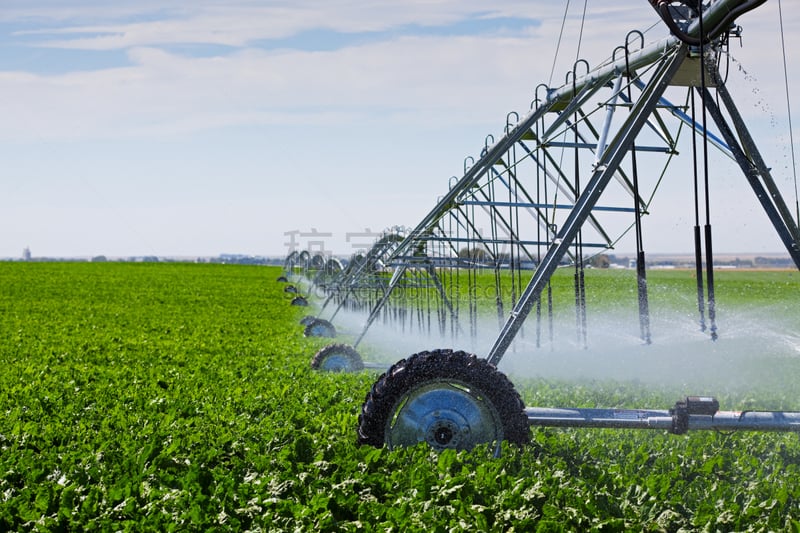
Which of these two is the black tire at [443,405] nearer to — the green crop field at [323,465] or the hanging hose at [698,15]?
the green crop field at [323,465]

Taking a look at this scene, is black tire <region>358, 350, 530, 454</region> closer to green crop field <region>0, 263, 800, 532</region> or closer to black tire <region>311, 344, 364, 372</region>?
green crop field <region>0, 263, 800, 532</region>

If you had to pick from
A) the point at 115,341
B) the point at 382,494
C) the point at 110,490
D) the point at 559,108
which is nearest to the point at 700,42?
the point at 559,108

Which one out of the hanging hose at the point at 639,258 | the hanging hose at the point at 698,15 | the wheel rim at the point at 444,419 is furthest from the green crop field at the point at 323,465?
the hanging hose at the point at 698,15

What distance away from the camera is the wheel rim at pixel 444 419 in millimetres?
5168

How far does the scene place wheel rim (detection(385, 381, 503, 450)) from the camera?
5.17m

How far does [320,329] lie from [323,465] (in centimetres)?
1047

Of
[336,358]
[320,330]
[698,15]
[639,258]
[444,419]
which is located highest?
[698,15]

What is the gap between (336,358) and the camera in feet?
34.7

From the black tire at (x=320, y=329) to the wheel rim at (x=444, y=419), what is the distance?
10208 millimetres

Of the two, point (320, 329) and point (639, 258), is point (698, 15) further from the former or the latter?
point (320, 329)

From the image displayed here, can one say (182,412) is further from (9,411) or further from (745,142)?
(745,142)

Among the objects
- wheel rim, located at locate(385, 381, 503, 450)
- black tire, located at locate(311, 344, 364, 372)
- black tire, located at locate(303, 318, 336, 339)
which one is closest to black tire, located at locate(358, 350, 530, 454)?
wheel rim, located at locate(385, 381, 503, 450)

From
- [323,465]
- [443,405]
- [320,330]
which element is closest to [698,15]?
[443,405]

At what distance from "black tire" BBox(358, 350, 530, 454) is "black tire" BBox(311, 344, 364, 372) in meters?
5.14
